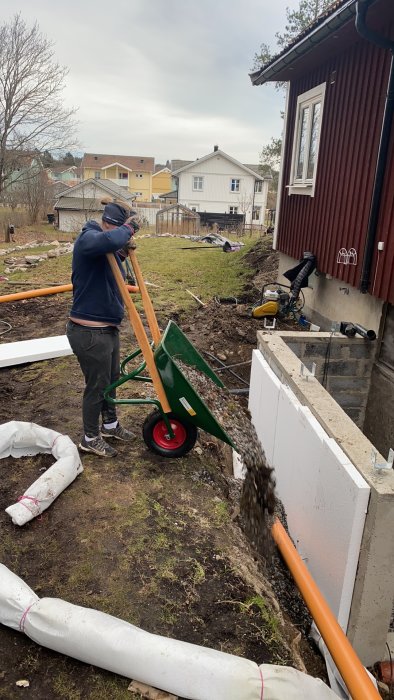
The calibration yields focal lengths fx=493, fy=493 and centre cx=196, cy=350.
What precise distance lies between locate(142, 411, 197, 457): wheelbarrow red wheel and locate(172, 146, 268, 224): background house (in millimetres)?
41783

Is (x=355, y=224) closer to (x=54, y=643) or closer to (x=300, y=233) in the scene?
(x=300, y=233)

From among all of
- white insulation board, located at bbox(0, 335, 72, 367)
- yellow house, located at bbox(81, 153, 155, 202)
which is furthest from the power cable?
yellow house, located at bbox(81, 153, 155, 202)

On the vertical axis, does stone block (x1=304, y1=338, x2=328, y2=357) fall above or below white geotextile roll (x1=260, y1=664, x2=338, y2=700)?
above

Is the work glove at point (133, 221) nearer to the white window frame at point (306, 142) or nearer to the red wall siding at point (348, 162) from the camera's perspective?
the red wall siding at point (348, 162)

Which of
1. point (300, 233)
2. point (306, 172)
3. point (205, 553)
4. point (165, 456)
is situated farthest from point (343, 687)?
point (306, 172)

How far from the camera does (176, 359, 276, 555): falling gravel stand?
369 centimetres

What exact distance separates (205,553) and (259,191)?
4715 cm

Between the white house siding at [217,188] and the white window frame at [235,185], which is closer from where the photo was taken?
the white house siding at [217,188]

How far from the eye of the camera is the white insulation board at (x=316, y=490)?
119 inches

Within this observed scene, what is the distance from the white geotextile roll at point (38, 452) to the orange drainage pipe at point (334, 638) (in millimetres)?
1575

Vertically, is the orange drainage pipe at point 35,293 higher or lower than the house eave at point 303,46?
lower

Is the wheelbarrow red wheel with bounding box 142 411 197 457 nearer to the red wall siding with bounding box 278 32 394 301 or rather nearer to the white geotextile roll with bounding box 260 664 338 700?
the white geotextile roll with bounding box 260 664 338 700

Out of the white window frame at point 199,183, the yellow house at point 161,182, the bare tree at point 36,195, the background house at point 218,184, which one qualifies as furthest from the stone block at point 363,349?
the yellow house at point 161,182

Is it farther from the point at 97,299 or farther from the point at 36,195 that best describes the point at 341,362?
the point at 36,195
